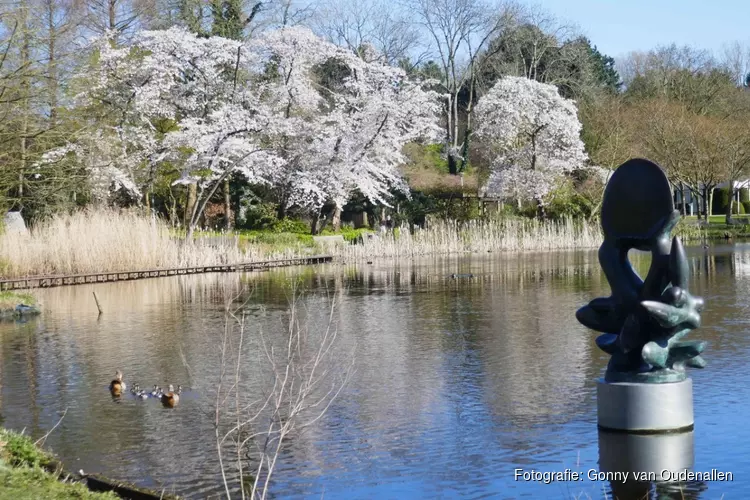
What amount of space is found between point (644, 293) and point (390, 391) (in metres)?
3.22

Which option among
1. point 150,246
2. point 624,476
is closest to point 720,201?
point 150,246

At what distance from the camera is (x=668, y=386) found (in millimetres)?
8320

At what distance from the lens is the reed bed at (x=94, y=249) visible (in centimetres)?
2483

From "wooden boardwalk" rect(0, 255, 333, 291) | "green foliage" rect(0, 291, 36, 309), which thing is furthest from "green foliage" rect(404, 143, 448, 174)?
"green foliage" rect(0, 291, 36, 309)

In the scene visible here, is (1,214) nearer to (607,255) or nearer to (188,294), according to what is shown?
(188,294)

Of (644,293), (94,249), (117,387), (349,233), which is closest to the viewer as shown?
(644,293)

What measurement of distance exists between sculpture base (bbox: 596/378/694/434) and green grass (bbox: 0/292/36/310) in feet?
45.7

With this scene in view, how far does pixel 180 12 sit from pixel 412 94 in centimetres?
1107

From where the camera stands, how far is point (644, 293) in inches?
346

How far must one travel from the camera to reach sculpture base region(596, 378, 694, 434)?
27.4 feet

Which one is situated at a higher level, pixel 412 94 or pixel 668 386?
pixel 412 94

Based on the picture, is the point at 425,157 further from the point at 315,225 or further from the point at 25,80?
the point at 25,80

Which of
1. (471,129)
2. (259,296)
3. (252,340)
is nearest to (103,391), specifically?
(252,340)

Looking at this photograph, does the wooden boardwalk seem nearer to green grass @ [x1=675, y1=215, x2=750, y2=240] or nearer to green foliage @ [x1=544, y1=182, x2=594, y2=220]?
green foliage @ [x1=544, y1=182, x2=594, y2=220]
